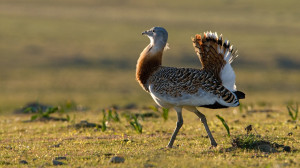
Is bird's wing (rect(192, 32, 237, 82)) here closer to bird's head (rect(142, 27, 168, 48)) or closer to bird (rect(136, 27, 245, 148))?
bird (rect(136, 27, 245, 148))

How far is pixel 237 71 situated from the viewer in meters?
31.6

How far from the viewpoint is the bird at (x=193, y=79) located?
7.67 m

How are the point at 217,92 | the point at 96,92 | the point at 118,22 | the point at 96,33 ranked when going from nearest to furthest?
the point at 217,92
the point at 96,92
the point at 96,33
the point at 118,22

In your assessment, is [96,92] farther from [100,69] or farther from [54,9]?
[54,9]

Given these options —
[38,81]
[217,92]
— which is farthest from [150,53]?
[38,81]

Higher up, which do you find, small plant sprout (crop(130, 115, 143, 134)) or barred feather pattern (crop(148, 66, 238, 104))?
barred feather pattern (crop(148, 66, 238, 104))

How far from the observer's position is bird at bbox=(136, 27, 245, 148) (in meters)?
7.67

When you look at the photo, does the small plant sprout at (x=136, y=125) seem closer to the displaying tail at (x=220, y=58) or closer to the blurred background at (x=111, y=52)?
the displaying tail at (x=220, y=58)

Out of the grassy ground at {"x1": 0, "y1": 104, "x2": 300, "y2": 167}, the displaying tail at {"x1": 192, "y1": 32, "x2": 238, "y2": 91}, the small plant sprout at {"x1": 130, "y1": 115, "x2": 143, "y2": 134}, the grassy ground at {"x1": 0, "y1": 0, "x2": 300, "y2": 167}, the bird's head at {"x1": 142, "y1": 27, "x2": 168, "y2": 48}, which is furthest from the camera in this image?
the small plant sprout at {"x1": 130, "y1": 115, "x2": 143, "y2": 134}

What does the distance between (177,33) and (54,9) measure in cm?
2442

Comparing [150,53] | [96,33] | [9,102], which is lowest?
[9,102]

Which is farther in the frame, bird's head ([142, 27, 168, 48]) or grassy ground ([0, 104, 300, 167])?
bird's head ([142, 27, 168, 48])

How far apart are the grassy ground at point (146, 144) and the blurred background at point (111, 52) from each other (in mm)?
8326

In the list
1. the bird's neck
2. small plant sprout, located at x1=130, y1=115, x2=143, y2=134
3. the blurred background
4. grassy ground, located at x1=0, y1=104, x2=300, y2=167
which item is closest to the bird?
the bird's neck
